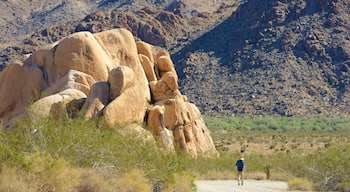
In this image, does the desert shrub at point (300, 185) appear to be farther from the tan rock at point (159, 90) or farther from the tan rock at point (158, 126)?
the tan rock at point (159, 90)

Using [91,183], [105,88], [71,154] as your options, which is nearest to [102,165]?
[71,154]

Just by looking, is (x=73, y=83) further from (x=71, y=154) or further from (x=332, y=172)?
(x=71, y=154)

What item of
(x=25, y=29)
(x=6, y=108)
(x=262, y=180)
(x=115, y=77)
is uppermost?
(x=115, y=77)

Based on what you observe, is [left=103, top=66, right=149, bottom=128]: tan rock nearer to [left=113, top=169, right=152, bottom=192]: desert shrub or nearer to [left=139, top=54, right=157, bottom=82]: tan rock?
[left=139, top=54, right=157, bottom=82]: tan rock

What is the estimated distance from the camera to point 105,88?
93.9ft

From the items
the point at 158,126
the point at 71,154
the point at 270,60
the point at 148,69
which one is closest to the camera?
the point at 71,154

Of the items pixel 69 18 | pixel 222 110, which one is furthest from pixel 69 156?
pixel 69 18

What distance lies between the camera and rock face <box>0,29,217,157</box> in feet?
91.4

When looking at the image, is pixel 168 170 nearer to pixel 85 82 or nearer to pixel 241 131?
pixel 85 82

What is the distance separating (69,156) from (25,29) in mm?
183080

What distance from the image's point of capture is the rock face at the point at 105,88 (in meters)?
27.9

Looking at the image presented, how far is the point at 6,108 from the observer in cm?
3173

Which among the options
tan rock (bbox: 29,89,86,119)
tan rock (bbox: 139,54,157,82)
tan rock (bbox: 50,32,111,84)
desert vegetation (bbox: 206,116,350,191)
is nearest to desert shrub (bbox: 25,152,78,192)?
tan rock (bbox: 29,89,86,119)

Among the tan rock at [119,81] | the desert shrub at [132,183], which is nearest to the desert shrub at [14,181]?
the desert shrub at [132,183]
